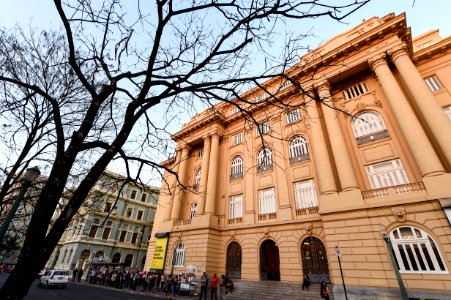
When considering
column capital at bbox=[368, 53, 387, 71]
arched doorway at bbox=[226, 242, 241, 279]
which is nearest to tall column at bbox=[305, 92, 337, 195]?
column capital at bbox=[368, 53, 387, 71]

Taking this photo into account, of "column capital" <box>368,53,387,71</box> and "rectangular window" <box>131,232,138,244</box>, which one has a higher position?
"column capital" <box>368,53,387,71</box>

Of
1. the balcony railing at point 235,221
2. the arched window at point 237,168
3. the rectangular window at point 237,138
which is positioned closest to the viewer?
the balcony railing at point 235,221

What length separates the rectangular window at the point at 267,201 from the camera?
19.0 metres

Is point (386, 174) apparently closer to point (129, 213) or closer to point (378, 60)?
point (378, 60)

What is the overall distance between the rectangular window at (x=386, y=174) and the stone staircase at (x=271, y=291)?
285 inches

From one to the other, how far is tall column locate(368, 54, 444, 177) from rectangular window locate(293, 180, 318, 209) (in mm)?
6601

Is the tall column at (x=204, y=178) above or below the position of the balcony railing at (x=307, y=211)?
above

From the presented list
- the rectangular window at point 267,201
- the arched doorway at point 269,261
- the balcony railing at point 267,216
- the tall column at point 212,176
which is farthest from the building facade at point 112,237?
the arched doorway at point 269,261

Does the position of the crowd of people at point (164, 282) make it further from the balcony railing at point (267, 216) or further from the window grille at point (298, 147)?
the window grille at point (298, 147)

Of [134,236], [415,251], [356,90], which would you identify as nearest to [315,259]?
[415,251]

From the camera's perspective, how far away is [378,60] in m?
16.4

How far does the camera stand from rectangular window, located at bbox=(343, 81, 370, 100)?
59.2 ft

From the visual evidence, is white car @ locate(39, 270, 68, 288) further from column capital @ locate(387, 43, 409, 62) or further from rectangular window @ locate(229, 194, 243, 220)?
column capital @ locate(387, 43, 409, 62)

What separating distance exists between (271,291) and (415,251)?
8.54m
